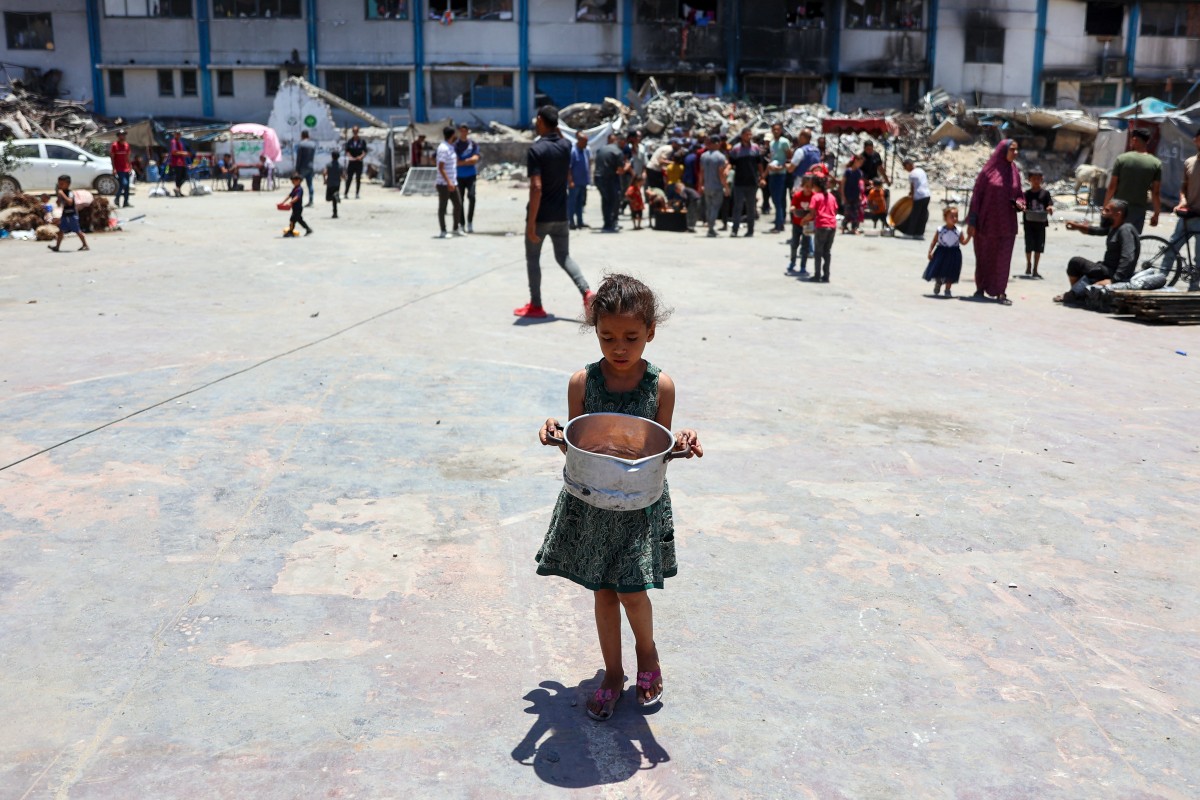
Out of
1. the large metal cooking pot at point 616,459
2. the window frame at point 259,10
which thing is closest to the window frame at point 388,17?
the window frame at point 259,10

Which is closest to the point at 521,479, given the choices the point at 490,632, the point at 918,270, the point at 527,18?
the point at 490,632

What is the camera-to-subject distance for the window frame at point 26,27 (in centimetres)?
4481

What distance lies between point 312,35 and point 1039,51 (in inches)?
1221

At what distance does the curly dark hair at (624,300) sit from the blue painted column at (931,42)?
4709 cm

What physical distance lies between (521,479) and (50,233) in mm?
14068

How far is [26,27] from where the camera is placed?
4503 centimetres

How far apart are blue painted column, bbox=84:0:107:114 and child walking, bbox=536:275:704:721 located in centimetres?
4809

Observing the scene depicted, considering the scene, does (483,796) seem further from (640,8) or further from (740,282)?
(640,8)

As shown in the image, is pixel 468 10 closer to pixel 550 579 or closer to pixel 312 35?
pixel 312 35

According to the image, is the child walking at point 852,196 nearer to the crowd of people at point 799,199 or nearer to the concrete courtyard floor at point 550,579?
the crowd of people at point 799,199

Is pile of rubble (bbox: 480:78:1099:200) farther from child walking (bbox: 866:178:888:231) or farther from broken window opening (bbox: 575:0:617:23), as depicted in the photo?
child walking (bbox: 866:178:888:231)

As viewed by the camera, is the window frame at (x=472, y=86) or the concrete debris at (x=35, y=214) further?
the window frame at (x=472, y=86)

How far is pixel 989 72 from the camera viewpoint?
46.7 metres

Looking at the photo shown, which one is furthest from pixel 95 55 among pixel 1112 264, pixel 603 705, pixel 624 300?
pixel 603 705
